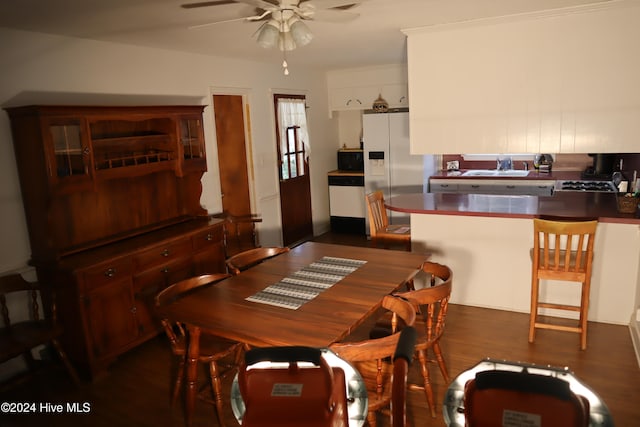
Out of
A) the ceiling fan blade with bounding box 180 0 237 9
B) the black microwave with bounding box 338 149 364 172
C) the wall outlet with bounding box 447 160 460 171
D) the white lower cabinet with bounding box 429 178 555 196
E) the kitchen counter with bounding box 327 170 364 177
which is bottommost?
the white lower cabinet with bounding box 429 178 555 196

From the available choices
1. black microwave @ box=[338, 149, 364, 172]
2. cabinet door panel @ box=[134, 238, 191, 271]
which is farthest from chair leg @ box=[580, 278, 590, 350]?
black microwave @ box=[338, 149, 364, 172]

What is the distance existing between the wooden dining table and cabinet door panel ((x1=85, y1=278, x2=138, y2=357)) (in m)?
0.86

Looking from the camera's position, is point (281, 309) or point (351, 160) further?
point (351, 160)

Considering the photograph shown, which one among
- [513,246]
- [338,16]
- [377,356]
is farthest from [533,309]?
[338,16]

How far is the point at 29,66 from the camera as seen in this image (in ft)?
10.5

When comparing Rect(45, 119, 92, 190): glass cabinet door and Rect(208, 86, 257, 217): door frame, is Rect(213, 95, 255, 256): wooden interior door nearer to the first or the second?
Rect(208, 86, 257, 217): door frame

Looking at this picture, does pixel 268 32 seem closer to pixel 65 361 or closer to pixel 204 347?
pixel 204 347

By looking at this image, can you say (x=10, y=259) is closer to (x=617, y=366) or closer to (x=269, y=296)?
Result: (x=269, y=296)

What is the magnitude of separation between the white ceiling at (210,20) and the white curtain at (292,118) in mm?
1245

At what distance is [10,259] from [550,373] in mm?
3282

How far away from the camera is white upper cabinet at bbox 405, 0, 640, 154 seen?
3473 millimetres

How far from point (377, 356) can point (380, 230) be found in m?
2.57

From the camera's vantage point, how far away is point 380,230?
175 inches

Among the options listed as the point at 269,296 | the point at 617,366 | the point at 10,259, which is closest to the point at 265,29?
the point at 269,296
